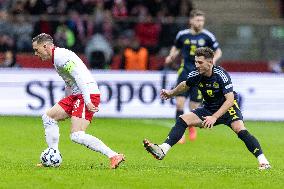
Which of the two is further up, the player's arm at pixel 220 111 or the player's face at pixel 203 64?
the player's face at pixel 203 64

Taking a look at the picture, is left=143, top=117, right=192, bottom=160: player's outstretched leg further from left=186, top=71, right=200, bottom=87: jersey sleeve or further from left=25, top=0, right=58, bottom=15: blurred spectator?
left=25, top=0, right=58, bottom=15: blurred spectator

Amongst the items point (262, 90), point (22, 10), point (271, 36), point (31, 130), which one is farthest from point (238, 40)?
point (31, 130)

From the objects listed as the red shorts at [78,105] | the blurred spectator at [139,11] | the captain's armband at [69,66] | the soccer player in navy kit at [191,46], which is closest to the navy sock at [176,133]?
the red shorts at [78,105]

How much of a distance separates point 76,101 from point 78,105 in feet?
0.33

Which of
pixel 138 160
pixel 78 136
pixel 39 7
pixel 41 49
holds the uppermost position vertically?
pixel 41 49

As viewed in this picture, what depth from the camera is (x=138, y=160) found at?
1446cm

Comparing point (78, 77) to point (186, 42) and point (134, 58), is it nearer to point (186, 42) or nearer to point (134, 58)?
point (186, 42)

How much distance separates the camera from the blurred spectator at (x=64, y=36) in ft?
81.4

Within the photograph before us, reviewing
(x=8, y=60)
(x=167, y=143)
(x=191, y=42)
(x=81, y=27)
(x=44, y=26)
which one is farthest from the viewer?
(x=81, y=27)

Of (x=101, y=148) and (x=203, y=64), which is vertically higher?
(x=203, y=64)

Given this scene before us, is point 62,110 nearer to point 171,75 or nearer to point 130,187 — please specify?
point 130,187

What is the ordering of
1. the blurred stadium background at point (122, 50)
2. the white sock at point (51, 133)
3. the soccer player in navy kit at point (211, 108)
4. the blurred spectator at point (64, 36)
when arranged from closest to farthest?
the white sock at point (51, 133) → the soccer player in navy kit at point (211, 108) → the blurred stadium background at point (122, 50) → the blurred spectator at point (64, 36)

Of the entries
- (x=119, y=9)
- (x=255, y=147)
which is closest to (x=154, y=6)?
(x=119, y=9)

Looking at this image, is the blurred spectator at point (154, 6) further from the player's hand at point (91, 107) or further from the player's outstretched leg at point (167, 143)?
the player's hand at point (91, 107)
